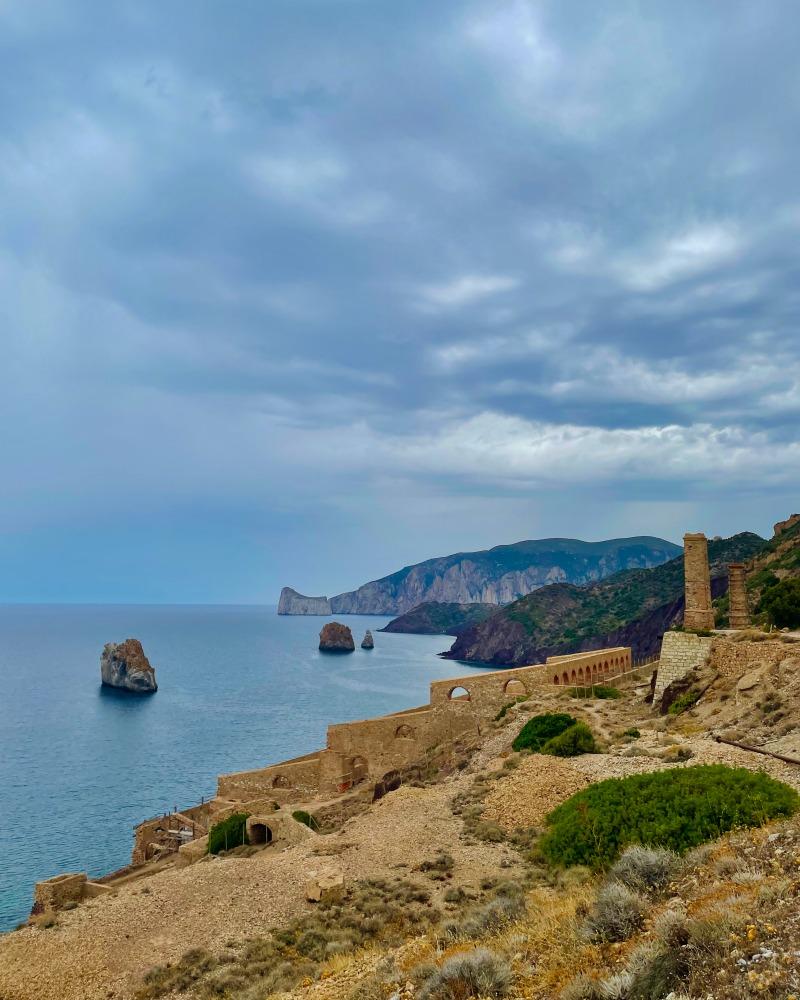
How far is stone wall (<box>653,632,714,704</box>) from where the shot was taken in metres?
30.0

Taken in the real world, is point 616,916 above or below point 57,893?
above

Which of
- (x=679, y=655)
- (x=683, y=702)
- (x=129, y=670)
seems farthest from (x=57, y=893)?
(x=129, y=670)

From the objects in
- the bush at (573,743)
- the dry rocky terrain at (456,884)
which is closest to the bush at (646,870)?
the dry rocky terrain at (456,884)

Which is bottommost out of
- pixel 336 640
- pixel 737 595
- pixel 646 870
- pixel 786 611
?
→ pixel 336 640

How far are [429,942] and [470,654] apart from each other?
153383mm

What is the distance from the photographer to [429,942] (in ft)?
36.1

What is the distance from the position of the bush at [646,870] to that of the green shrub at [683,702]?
60.4 feet

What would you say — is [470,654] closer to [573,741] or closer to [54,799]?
[54,799]

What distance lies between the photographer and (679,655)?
30.6m

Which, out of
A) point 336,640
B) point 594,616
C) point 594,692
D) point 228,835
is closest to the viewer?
point 228,835

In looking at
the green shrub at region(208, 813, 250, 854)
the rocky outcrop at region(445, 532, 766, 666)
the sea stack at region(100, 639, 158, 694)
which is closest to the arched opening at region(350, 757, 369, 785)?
the green shrub at region(208, 813, 250, 854)

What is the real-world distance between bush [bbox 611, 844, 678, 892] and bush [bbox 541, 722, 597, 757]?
45.6 ft

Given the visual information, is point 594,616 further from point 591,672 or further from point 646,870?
point 646,870

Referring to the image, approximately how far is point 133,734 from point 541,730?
65.4 meters
